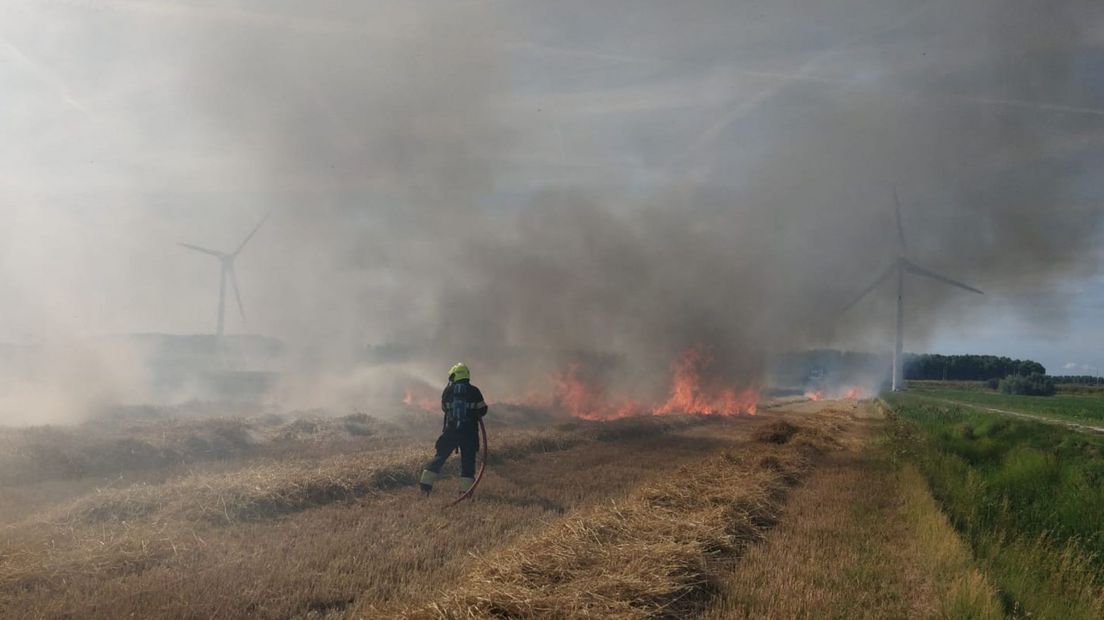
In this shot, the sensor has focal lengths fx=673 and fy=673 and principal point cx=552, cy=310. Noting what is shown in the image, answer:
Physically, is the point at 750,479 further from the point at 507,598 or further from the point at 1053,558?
the point at 507,598

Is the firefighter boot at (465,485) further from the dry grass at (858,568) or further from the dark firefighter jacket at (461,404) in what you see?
the dry grass at (858,568)

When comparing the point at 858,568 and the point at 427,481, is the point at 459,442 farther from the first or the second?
the point at 858,568

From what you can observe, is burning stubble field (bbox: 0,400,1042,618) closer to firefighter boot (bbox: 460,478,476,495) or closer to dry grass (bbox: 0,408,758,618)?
dry grass (bbox: 0,408,758,618)

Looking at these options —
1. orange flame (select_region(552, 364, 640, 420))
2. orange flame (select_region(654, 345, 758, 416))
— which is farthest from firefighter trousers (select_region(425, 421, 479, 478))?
orange flame (select_region(654, 345, 758, 416))

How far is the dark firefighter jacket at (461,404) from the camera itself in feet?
43.2

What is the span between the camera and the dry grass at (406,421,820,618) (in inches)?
245

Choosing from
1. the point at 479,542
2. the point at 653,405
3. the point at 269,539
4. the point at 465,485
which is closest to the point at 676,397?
the point at 653,405

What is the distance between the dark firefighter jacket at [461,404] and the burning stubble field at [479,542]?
4.84ft

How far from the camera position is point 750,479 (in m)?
13.5

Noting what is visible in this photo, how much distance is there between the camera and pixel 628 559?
7719 mm

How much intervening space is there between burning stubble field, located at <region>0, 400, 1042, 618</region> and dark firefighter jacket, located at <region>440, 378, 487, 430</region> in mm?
1475

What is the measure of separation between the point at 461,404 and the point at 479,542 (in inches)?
167

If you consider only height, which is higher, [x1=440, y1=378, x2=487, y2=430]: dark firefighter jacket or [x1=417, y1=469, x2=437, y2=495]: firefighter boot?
[x1=440, y1=378, x2=487, y2=430]: dark firefighter jacket

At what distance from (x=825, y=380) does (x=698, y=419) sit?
234 ft
